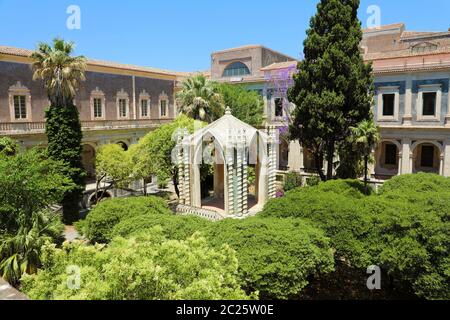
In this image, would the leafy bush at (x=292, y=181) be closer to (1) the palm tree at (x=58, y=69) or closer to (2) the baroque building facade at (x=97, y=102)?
(2) the baroque building facade at (x=97, y=102)

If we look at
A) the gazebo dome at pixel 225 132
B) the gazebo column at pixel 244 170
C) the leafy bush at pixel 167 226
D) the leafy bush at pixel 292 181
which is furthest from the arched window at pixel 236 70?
the leafy bush at pixel 167 226

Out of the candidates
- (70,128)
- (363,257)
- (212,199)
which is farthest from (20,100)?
(363,257)

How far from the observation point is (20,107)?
27734 millimetres

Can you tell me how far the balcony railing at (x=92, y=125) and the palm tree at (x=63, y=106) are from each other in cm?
587

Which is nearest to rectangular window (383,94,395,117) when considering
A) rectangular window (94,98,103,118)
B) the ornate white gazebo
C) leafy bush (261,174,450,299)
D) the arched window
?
the ornate white gazebo

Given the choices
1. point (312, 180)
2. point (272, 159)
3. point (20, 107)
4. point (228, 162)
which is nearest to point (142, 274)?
point (228, 162)

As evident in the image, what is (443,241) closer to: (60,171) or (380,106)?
(60,171)

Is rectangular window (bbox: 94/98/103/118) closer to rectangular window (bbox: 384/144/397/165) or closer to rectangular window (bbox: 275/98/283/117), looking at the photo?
rectangular window (bbox: 275/98/283/117)

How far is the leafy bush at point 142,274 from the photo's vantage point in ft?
22.6

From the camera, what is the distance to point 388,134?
29.9 metres

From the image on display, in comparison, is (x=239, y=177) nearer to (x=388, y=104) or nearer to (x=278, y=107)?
(x=278, y=107)

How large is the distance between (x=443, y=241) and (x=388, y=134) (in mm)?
20212

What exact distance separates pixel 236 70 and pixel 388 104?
21.7 m

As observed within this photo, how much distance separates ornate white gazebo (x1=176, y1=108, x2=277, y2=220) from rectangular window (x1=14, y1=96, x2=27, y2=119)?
1373 cm
